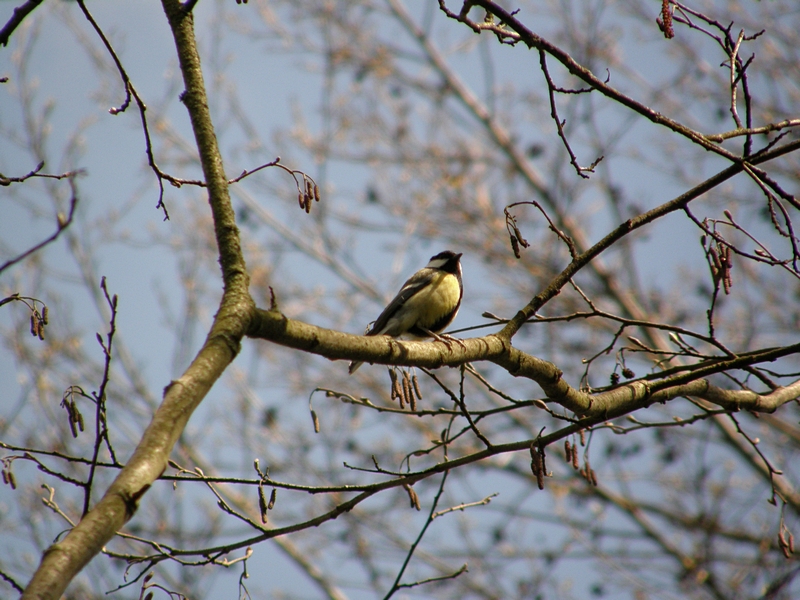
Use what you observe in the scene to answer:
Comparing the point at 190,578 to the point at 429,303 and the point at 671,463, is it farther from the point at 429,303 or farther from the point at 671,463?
the point at 671,463

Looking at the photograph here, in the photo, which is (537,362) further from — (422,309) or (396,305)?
(396,305)

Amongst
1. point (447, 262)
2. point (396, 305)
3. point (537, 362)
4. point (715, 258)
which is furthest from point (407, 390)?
point (447, 262)

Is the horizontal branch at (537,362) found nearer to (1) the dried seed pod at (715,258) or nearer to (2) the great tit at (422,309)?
(1) the dried seed pod at (715,258)

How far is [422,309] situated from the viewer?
498 cm

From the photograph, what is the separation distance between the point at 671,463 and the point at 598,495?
1.14 metres

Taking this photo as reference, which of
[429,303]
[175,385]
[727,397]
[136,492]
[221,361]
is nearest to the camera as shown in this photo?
[136,492]

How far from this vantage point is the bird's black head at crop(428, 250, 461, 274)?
5.82m

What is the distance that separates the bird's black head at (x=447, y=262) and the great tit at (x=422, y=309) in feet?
1.44

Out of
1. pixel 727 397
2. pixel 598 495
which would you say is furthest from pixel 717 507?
pixel 727 397

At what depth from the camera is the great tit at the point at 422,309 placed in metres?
4.99

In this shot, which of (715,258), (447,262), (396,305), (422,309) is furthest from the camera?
(447,262)

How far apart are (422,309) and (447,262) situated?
1.01 metres

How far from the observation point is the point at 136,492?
1.46 metres

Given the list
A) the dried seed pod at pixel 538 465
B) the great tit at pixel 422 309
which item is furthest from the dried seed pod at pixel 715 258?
the great tit at pixel 422 309
